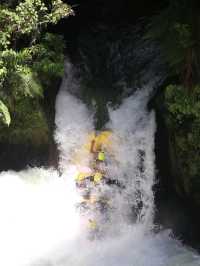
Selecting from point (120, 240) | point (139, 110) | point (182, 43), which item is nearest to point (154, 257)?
point (120, 240)

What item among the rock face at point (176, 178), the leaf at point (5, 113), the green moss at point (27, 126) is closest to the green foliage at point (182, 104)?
the rock face at point (176, 178)

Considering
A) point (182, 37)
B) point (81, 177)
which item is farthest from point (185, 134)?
point (81, 177)

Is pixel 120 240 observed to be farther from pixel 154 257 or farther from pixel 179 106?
pixel 179 106

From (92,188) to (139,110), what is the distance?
1996 millimetres

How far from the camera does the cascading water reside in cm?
897

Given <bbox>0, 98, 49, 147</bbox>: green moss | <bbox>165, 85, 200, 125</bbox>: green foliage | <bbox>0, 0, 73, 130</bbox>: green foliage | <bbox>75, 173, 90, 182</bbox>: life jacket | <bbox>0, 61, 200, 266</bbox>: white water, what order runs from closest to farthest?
1. <bbox>165, 85, 200, 125</bbox>: green foliage
2. <bbox>0, 61, 200, 266</bbox>: white water
3. <bbox>0, 0, 73, 130</bbox>: green foliage
4. <bbox>0, 98, 49, 147</bbox>: green moss
5. <bbox>75, 173, 90, 182</bbox>: life jacket

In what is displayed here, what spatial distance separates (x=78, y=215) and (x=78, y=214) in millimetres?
21

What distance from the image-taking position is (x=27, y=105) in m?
9.88

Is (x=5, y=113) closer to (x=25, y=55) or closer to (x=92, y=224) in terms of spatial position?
(x=25, y=55)

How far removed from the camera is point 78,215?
32.0ft

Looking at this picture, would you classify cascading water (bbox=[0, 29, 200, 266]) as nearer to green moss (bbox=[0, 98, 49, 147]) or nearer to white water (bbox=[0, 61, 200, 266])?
white water (bbox=[0, 61, 200, 266])

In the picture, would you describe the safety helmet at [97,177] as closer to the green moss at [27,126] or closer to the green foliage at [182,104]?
the green moss at [27,126]

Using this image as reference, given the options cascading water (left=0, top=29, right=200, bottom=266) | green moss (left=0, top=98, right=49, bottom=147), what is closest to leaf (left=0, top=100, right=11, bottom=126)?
green moss (left=0, top=98, right=49, bottom=147)

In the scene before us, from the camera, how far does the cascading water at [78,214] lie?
897 cm
